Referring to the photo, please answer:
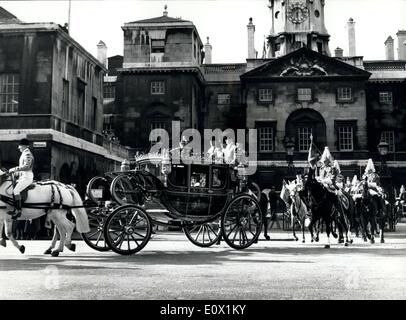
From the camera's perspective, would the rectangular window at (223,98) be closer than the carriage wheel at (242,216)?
No

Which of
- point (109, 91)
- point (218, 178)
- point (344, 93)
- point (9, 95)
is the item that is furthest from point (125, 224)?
point (109, 91)

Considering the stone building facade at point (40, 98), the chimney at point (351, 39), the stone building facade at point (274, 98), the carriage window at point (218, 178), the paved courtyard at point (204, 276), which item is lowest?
the paved courtyard at point (204, 276)

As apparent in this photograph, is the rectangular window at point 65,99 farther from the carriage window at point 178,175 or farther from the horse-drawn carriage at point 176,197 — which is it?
the carriage window at point 178,175

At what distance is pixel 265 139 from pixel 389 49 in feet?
61.6

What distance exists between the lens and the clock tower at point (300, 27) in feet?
159

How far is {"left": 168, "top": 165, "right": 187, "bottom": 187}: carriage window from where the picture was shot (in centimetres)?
1068

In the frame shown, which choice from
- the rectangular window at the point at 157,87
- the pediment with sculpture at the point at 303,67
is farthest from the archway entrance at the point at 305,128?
the rectangular window at the point at 157,87

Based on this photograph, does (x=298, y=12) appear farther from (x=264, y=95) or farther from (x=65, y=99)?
(x=65, y=99)

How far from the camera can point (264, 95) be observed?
138ft

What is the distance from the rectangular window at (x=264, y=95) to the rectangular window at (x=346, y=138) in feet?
20.7

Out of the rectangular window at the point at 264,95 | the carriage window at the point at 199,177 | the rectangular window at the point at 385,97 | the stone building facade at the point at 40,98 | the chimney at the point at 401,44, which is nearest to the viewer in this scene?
the carriage window at the point at 199,177
